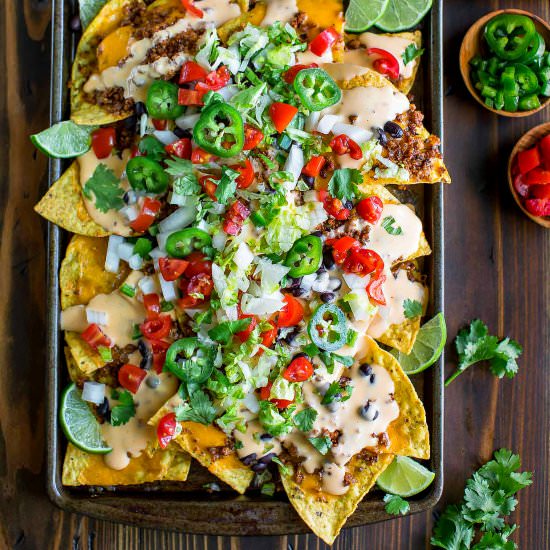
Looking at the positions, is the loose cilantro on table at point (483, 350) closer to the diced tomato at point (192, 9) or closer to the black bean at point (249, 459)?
the black bean at point (249, 459)

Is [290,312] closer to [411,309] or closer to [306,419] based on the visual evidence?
[306,419]

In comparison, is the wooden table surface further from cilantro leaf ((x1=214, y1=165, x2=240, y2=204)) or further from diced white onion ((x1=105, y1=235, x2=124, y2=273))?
cilantro leaf ((x1=214, y1=165, x2=240, y2=204))

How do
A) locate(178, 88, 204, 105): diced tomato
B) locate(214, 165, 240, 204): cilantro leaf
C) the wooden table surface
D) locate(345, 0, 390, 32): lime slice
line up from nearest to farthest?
locate(214, 165, 240, 204): cilantro leaf
locate(178, 88, 204, 105): diced tomato
locate(345, 0, 390, 32): lime slice
the wooden table surface

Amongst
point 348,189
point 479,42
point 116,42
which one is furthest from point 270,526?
point 479,42

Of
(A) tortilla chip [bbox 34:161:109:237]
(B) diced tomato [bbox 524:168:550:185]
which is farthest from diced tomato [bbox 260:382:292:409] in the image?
(B) diced tomato [bbox 524:168:550:185]

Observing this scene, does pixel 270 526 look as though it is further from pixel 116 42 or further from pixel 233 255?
pixel 116 42

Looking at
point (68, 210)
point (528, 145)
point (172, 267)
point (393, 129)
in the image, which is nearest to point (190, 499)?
point (172, 267)
